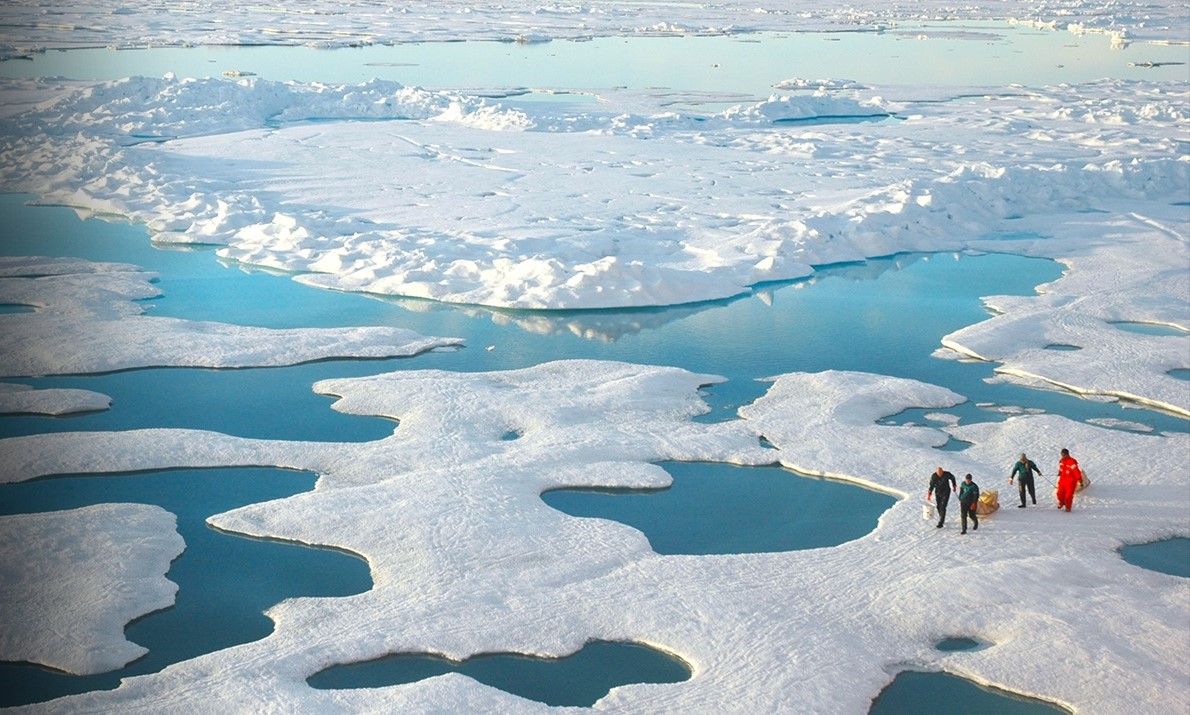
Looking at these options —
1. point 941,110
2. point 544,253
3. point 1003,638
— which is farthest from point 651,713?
point 941,110

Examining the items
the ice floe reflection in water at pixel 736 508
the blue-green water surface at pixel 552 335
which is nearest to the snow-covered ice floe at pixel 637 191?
the blue-green water surface at pixel 552 335

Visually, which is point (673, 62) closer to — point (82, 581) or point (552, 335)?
point (552, 335)

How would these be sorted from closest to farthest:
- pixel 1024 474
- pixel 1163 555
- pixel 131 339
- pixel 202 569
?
pixel 202 569 → pixel 1163 555 → pixel 1024 474 → pixel 131 339

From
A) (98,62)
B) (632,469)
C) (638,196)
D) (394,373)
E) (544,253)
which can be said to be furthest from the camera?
(98,62)

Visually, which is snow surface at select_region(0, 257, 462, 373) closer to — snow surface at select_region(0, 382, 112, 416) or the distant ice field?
snow surface at select_region(0, 382, 112, 416)

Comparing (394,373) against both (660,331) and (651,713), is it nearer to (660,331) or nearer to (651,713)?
(660,331)

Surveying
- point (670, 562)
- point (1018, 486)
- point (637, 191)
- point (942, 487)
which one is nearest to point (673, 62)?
point (637, 191)

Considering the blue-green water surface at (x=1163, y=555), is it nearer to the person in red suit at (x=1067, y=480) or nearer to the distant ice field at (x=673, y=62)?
the person in red suit at (x=1067, y=480)
